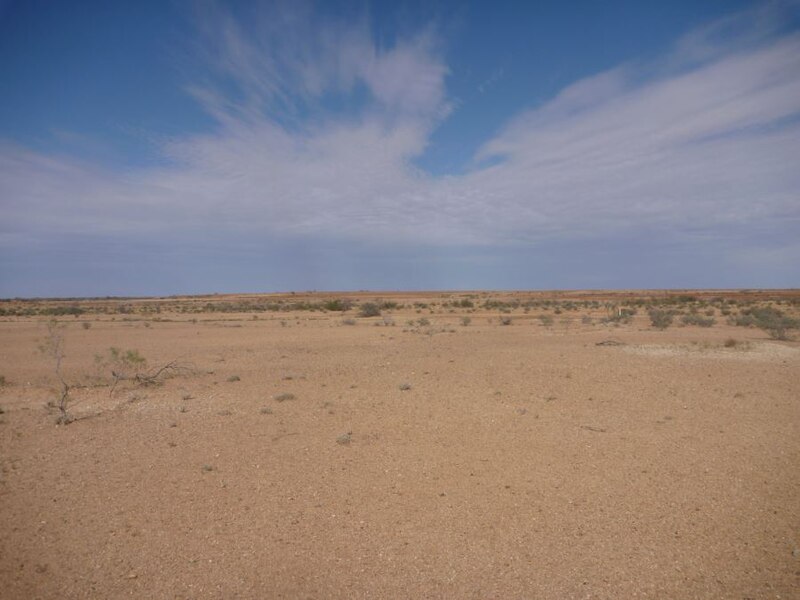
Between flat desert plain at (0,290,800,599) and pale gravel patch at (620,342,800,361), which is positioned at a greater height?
pale gravel patch at (620,342,800,361)

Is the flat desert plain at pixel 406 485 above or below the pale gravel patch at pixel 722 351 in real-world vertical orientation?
below

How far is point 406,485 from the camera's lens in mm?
7355

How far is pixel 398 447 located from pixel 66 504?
477cm

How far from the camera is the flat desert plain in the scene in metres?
5.14

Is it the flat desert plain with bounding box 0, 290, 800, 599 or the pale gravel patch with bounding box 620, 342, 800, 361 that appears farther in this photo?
the pale gravel patch with bounding box 620, 342, 800, 361

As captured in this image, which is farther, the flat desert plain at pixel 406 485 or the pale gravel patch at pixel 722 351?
the pale gravel patch at pixel 722 351

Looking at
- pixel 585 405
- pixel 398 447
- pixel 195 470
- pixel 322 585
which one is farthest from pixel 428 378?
pixel 322 585

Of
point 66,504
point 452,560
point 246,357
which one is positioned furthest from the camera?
point 246,357

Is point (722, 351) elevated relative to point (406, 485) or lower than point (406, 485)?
elevated

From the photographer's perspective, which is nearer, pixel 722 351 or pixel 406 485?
pixel 406 485

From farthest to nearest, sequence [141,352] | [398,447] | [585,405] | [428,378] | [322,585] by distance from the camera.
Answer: [141,352] < [428,378] < [585,405] < [398,447] < [322,585]

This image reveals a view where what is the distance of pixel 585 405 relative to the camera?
11.6 m

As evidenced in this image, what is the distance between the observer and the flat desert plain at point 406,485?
16.9 ft

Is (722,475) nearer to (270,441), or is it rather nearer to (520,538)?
(520,538)
